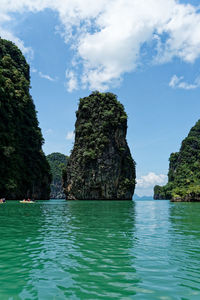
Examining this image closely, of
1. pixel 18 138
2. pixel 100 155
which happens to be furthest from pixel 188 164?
pixel 18 138

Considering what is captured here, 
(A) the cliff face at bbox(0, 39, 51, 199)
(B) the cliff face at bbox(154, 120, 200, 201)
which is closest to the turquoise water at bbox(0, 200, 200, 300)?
(A) the cliff face at bbox(0, 39, 51, 199)

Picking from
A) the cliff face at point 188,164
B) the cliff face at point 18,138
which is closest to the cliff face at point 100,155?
the cliff face at point 18,138

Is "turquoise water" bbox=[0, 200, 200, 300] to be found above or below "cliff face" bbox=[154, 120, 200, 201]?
below

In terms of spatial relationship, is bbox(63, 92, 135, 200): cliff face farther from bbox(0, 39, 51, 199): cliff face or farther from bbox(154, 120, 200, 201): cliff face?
bbox(154, 120, 200, 201): cliff face

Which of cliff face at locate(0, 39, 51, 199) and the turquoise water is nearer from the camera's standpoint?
the turquoise water

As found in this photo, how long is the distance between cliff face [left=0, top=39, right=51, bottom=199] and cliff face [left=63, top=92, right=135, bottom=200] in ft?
37.3

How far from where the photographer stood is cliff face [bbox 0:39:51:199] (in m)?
53.7

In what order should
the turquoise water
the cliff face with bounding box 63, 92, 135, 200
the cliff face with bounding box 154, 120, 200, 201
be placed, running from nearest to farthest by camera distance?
the turquoise water → the cliff face with bounding box 63, 92, 135, 200 → the cliff face with bounding box 154, 120, 200, 201

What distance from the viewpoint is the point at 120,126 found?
79250 mm

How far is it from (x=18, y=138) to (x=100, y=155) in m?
25.0

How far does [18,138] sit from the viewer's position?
6488 cm

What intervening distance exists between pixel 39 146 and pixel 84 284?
243ft

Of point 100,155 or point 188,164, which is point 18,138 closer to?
point 100,155

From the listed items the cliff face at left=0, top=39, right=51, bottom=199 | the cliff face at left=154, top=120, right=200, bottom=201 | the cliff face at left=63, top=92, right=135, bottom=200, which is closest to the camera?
the cliff face at left=0, top=39, right=51, bottom=199
